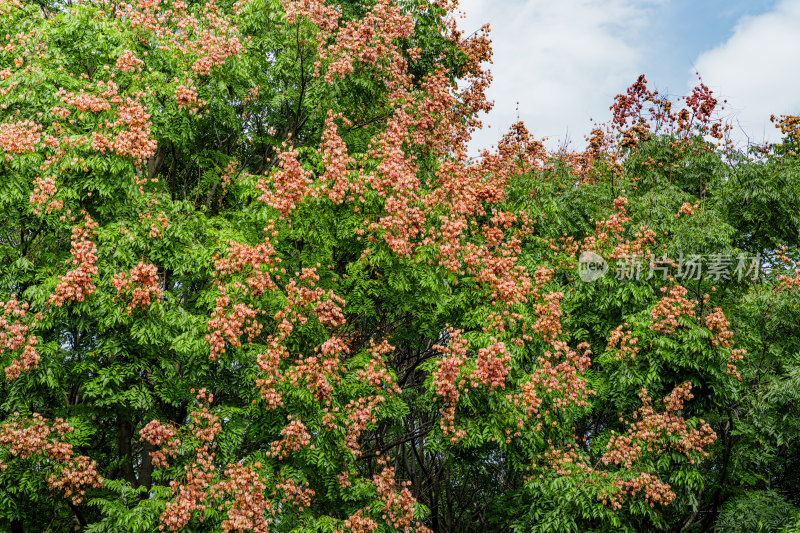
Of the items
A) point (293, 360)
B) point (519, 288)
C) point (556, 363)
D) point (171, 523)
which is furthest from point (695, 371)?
point (171, 523)

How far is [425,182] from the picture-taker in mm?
13602

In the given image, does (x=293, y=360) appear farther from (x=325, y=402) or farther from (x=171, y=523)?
(x=171, y=523)

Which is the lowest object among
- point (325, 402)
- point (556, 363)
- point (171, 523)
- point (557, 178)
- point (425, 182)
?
point (171, 523)

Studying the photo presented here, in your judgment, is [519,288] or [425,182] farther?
[425,182]

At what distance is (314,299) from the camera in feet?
33.4

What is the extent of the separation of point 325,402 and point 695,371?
20.8 feet

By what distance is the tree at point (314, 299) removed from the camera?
9.47 m

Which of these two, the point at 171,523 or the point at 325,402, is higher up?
the point at 325,402

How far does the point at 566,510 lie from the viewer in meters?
10.6

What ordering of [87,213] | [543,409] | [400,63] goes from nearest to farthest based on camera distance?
[87,213], [543,409], [400,63]

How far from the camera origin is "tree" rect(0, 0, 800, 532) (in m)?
9.47

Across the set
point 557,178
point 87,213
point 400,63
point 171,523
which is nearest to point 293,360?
point 171,523

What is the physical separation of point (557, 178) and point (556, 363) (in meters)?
5.28

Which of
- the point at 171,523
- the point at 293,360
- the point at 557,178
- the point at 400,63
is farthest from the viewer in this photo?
the point at 557,178
